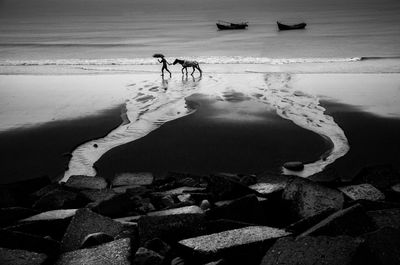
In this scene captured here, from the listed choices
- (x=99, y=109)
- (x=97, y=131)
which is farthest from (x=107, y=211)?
(x=99, y=109)

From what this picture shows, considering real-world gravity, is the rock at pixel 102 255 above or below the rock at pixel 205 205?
above

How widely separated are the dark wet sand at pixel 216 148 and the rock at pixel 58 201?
5.78 feet

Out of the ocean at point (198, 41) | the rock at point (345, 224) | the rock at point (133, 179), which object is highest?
the ocean at point (198, 41)

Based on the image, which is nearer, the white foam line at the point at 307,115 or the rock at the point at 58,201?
the rock at the point at 58,201

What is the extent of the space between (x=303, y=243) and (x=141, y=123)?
6.85 meters

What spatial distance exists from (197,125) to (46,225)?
542 centimetres

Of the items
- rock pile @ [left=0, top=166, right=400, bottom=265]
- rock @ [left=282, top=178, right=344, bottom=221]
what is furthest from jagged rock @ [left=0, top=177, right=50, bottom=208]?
rock @ [left=282, top=178, right=344, bottom=221]

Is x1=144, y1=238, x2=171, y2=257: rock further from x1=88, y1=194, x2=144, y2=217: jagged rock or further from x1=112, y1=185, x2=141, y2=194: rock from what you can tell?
x1=112, y1=185, x2=141, y2=194: rock

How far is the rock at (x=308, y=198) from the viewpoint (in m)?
4.35

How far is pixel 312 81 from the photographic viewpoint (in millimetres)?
14422

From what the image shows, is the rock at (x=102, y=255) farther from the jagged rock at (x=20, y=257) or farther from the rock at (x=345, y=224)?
the rock at (x=345, y=224)

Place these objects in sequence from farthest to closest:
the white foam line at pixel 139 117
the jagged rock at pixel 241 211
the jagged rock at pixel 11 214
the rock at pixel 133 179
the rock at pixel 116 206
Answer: the white foam line at pixel 139 117
the rock at pixel 133 179
the rock at pixel 116 206
the jagged rock at pixel 11 214
the jagged rock at pixel 241 211

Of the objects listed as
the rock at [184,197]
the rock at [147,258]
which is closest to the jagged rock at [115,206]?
the rock at [184,197]

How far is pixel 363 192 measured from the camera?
16.4ft
